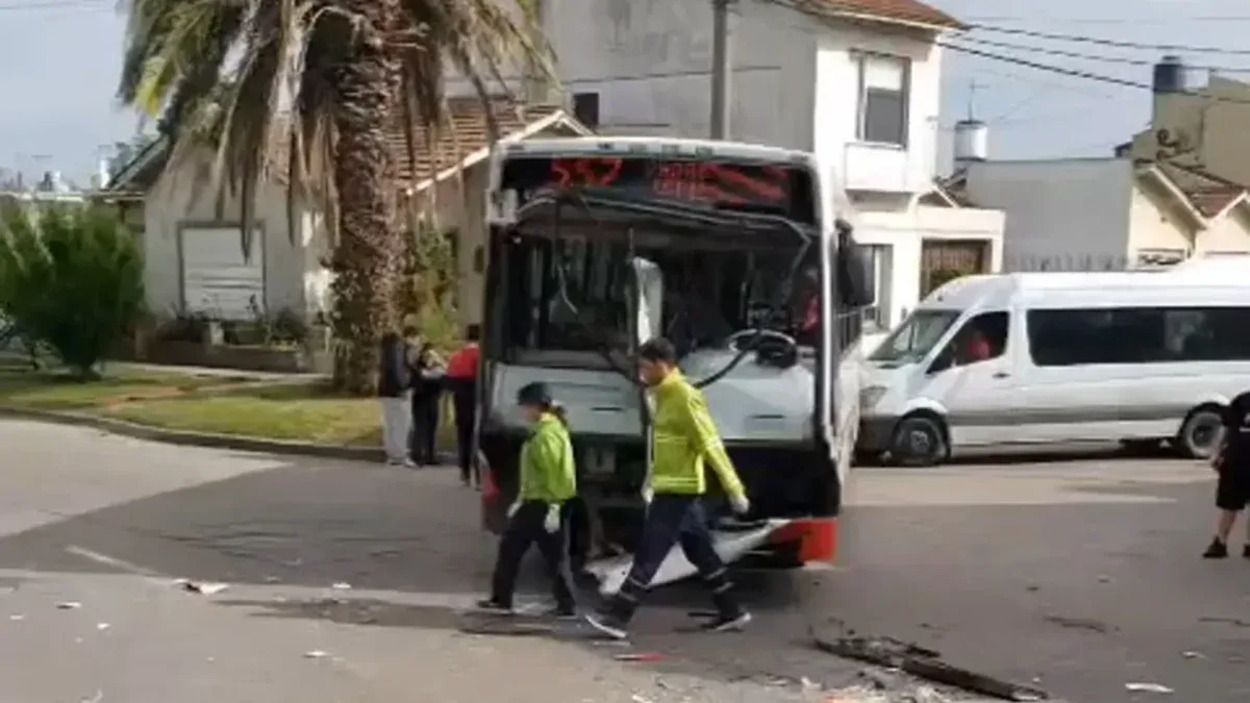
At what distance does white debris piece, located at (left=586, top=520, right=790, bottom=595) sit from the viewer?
10.8m

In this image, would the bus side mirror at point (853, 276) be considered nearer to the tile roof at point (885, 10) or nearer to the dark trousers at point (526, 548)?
the dark trousers at point (526, 548)

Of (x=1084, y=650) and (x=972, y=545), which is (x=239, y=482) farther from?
(x=1084, y=650)

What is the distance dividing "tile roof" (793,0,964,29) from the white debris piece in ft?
70.3

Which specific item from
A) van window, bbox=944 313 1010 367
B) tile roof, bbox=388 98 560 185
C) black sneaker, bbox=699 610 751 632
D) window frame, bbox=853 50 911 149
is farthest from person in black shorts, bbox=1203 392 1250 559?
window frame, bbox=853 50 911 149

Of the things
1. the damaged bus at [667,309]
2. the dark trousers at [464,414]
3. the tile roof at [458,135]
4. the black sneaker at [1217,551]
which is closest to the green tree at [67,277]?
the tile roof at [458,135]

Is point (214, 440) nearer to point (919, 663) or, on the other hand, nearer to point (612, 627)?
point (612, 627)

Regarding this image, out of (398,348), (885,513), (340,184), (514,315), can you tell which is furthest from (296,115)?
(514,315)

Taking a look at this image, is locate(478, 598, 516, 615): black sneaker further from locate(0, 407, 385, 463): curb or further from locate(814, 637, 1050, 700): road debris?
locate(0, 407, 385, 463): curb

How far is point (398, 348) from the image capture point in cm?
1884

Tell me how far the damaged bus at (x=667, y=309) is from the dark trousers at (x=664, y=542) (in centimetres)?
65

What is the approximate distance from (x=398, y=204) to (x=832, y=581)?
45.7 feet

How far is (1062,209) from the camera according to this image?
131 ft

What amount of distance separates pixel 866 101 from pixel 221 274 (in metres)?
12.8

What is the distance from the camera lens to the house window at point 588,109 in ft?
116
